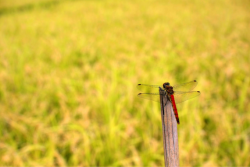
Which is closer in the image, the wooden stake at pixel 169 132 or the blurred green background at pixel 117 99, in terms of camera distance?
the wooden stake at pixel 169 132

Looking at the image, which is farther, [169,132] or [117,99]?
[117,99]

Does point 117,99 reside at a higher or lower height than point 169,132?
higher

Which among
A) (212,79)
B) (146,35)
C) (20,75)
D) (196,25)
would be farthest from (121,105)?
(196,25)

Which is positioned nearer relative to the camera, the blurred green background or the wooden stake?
the wooden stake

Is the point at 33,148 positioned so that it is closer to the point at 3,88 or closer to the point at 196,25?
the point at 3,88
